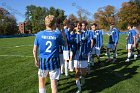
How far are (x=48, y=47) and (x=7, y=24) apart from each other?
97.1 m

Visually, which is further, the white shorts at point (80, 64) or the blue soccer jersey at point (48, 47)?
the white shorts at point (80, 64)

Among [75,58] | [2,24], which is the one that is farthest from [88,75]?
[2,24]

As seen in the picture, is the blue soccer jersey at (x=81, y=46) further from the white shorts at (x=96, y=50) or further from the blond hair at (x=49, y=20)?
the white shorts at (x=96, y=50)

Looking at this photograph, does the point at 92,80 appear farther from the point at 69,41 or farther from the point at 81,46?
the point at 69,41

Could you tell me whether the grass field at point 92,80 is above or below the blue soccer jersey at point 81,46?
below

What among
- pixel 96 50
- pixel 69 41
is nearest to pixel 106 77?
pixel 69 41

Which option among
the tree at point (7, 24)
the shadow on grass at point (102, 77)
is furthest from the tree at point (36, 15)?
the shadow on grass at point (102, 77)

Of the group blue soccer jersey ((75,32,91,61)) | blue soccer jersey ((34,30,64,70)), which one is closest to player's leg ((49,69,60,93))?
blue soccer jersey ((34,30,64,70))

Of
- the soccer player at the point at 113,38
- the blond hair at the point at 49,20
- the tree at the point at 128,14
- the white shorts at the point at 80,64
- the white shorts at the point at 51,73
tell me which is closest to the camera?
the blond hair at the point at 49,20

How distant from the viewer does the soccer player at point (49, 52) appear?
7004 mm

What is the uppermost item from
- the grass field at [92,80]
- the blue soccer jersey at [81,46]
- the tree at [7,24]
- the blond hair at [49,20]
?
the tree at [7,24]

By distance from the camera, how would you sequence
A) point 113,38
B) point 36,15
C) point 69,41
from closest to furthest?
point 69,41 → point 113,38 → point 36,15

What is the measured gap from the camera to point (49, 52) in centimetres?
715

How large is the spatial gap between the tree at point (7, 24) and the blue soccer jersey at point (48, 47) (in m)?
94.7
